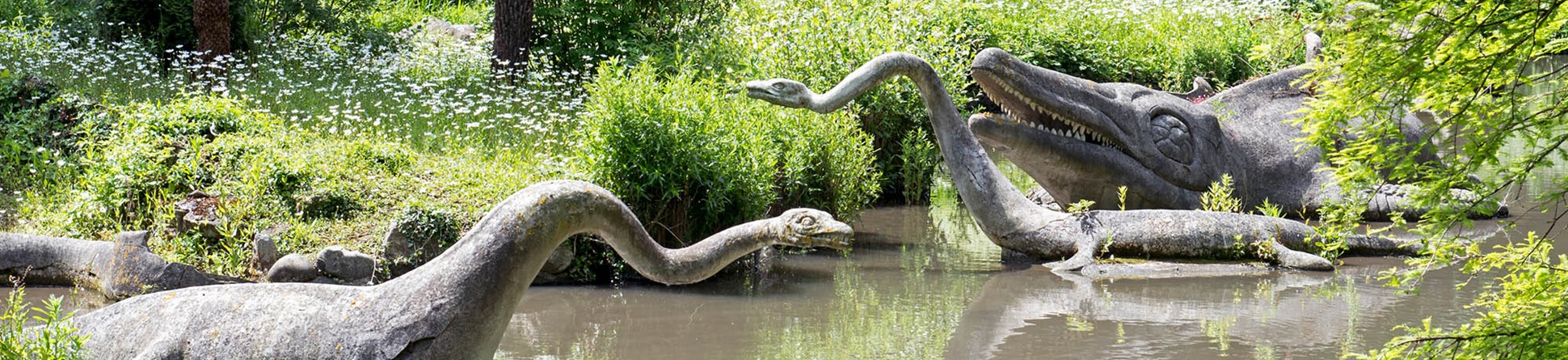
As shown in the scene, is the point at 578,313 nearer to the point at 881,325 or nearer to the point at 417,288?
the point at 881,325

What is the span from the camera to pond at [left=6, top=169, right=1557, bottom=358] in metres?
7.64

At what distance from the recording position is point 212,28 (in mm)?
14414

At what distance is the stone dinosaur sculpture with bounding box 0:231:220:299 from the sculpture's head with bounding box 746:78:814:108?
3.26 metres

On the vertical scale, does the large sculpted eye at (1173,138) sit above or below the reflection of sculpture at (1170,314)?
above

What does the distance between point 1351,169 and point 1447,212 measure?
0.40m

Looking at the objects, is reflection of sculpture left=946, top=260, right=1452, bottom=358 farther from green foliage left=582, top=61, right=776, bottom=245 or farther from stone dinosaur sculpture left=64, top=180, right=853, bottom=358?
stone dinosaur sculpture left=64, top=180, right=853, bottom=358

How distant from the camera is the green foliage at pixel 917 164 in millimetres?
13031

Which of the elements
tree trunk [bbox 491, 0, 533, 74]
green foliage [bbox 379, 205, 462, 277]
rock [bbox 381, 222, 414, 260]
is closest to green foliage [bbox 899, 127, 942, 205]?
tree trunk [bbox 491, 0, 533, 74]

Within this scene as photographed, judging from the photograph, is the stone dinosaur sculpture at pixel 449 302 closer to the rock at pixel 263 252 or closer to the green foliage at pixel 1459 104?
the green foliage at pixel 1459 104

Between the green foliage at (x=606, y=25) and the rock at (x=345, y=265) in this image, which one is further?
the green foliage at (x=606, y=25)

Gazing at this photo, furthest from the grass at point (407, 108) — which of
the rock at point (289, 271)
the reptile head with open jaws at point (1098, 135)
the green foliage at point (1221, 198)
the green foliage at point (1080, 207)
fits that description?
the green foliage at point (1221, 198)

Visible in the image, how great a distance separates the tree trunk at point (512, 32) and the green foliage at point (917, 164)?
421 cm

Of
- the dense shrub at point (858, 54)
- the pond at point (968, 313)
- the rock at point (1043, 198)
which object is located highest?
the dense shrub at point (858, 54)

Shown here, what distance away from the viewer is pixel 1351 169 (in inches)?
206
